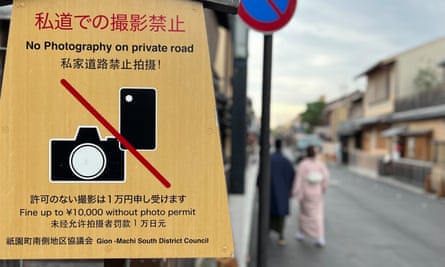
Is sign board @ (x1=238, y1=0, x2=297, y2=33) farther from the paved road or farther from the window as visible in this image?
the window

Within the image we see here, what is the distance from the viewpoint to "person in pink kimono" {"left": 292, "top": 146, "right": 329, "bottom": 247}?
25.0 ft

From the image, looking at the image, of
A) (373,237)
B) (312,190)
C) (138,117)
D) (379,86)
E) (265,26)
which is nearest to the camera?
(138,117)

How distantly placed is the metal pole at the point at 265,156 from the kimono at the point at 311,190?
4921 mm

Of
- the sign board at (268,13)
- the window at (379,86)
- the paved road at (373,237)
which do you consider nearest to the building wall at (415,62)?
the window at (379,86)

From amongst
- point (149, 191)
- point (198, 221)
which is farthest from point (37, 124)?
point (198, 221)

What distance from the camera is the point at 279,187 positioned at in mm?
7824

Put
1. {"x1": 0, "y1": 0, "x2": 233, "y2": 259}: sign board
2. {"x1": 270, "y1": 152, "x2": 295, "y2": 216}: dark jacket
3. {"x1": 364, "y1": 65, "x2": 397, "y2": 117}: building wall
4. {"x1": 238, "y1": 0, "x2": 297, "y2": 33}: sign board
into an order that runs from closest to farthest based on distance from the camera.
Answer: {"x1": 0, "y1": 0, "x2": 233, "y2": 259}: sign board, {"x1": 238, "y1": 0, "x2": 297, "y2": 33}: sign board, {"x1": 270, "y1": 152, "x2": 295, "y2": 216}: dark jacket, {"x1": 364, "y1": 65, "x2": 397, "y2": 117}: building wall

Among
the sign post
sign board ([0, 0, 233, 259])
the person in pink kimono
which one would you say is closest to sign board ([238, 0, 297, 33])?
the sign post

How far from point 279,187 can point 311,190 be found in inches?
22.7

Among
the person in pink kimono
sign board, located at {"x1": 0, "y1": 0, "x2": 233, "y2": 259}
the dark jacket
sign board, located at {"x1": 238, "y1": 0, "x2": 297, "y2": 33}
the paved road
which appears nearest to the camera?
sign board, located at {"x1": 0, "y1": 0, "x2": 233, "y2": 259}

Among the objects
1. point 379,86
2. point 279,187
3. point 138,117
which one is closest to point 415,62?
point 379,86

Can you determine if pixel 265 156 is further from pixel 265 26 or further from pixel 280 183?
pixel 280 183

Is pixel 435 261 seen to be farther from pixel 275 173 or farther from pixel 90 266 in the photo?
pixel 90 266

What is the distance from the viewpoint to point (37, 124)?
1897 millimetres
